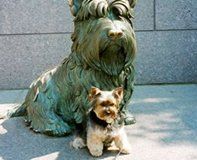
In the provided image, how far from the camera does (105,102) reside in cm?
443

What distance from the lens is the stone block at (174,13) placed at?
25.8 feet

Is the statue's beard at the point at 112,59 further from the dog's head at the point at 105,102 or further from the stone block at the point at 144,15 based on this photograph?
the stone block at the point at 144,15

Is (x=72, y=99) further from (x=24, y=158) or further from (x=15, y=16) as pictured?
(x=15, y=16)

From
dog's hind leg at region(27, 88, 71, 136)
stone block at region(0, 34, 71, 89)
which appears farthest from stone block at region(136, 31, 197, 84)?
dog's hind leg at region(27, 88, 71, 136)

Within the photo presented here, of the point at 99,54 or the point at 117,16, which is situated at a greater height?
the point at 117,16

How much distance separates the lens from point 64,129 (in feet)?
16.8

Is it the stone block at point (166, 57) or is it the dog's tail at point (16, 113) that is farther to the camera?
the stone block at point (166, 57)

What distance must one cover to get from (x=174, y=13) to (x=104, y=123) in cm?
378

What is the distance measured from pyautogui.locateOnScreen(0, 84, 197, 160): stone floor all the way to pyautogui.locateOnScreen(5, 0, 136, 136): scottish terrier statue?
0.22 metres

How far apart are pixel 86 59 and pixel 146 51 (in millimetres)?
3296

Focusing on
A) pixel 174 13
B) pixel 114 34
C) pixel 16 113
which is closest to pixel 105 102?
pixel 114 34

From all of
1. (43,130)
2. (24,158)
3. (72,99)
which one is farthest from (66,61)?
(24,158)

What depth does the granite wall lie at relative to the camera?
7.77m

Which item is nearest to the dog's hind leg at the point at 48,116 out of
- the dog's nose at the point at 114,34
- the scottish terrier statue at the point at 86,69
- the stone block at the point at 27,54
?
the scottish terrier statue at the point at 86,69
